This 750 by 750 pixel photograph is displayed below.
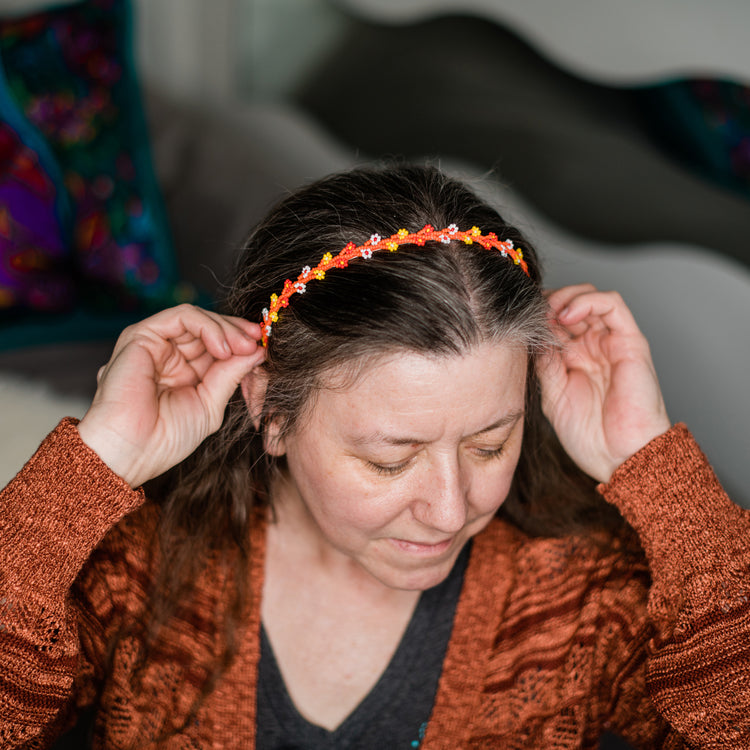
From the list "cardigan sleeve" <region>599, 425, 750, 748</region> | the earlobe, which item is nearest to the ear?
the earlobe

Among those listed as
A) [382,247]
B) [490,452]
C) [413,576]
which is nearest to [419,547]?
[413,576]

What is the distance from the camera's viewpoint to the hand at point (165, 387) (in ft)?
3.74

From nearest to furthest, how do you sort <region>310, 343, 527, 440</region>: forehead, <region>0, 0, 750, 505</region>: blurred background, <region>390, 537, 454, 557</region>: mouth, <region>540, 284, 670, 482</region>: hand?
<region>310, 343, 527, 440</region>: forehead < <region>390, 537, 454, 557</region>: mouth < <region>540, 284, 670, 482</region>: hand < <region>0, 0, 750, 505</region>: blurred background

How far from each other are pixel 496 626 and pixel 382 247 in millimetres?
617

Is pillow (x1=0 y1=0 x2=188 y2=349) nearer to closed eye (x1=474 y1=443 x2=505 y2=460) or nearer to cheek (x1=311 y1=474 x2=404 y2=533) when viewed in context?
cheek (x1=311 y1=474 x2=404 y2=533)

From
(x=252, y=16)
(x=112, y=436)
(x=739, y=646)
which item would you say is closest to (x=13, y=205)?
(x=112, y=436)

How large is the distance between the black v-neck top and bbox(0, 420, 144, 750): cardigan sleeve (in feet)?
0.99

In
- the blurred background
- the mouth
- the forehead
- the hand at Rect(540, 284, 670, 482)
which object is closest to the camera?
the forehead

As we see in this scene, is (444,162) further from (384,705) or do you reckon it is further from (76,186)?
(384,705)

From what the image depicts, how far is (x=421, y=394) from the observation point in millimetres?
1044

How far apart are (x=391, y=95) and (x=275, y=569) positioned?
1539mm

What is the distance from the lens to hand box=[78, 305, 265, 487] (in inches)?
44.9

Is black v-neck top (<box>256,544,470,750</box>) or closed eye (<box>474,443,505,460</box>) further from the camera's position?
black v-neck top (<box>256,544,470,750</box>)

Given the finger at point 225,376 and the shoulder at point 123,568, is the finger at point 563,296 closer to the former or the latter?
the finger at point 225,376
